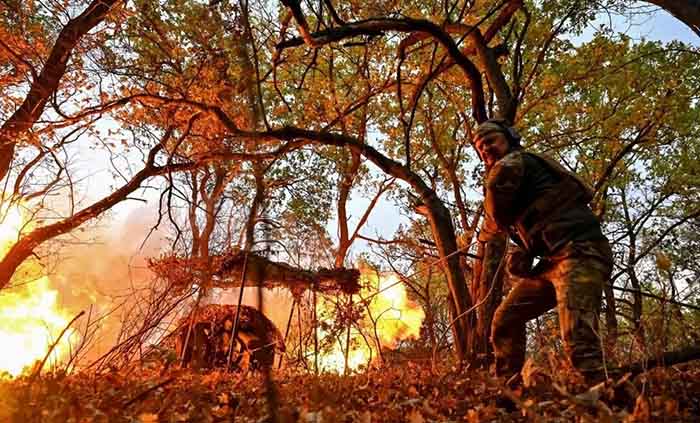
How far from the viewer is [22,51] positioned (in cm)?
775

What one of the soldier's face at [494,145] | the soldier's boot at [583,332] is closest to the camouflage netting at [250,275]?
the soldier's face at [494,145]

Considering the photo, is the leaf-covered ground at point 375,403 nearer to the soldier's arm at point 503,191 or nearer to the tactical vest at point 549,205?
the tactical vest at point 549,205

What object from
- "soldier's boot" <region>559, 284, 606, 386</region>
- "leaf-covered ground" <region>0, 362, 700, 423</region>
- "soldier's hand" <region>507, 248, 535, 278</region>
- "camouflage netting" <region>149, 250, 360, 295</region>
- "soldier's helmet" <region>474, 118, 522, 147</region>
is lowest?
"leaf-covered ground" <region>0, 362, 700, 423</region>

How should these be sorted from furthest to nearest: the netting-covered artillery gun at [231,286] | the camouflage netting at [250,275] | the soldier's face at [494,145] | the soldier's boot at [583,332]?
the netting-covered artillery gun at [231,286] → the camouflage netting at [250,275] → the soldier's face at [494,145] → the soldier's boot at [583,332]

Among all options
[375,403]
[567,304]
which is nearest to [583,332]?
[567,304]

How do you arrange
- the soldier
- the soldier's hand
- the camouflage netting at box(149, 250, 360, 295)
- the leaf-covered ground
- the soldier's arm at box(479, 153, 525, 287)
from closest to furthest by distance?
the leaf-covered ground → the soldier → the soldier's arm at box(479, 153, 525, 287) → the soldier's hand → the camouflage netting at box(149, 250, 360, 295)

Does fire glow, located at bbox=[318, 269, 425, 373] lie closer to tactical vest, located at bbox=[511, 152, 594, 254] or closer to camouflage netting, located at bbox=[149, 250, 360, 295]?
camouflage netting, located at bbox=[149, 250, 360, 295]

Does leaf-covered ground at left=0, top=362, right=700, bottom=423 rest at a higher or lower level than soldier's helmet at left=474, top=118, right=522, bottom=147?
lower

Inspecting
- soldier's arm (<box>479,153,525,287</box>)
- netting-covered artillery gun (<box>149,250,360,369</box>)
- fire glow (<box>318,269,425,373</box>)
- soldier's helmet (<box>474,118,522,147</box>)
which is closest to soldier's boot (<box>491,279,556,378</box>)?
soldier's arm (<box>479,153,525,287</box>)

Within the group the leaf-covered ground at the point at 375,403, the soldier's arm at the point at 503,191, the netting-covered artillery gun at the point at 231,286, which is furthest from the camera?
the netting-covered artillery gun at the point at 231,286

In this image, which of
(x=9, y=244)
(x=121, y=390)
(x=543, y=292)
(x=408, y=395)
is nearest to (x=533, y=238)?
(x=543, y=292)

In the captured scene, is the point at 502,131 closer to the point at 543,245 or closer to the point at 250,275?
the point at 543,245

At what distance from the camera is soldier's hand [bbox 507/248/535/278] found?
→ 430 centimetres

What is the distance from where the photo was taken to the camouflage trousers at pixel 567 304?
3.52 metres
